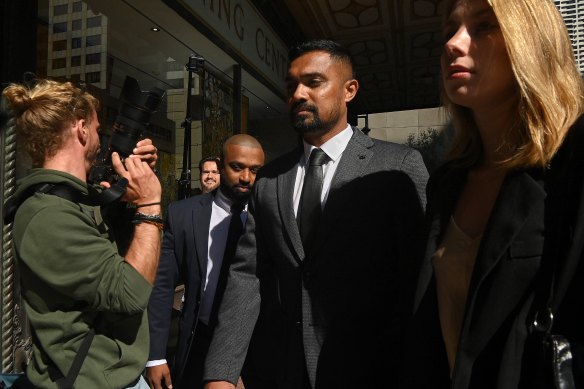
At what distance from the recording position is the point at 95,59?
16.0ft

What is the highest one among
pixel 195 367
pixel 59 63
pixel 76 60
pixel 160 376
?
pixel 76 60

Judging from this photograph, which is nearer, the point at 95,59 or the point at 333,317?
the point at 333,317

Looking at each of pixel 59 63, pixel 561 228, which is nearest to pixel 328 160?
pixel 561 228

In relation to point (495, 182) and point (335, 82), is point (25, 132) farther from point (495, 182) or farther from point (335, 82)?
point (495, 182)

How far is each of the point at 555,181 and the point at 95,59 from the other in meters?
4.73

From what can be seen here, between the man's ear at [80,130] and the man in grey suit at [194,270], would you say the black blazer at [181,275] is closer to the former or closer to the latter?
the man in grey suit at [194,270]

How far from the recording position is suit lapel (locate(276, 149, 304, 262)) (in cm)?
192

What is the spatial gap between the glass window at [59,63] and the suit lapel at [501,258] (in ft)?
13.2

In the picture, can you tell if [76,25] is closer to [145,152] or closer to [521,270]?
[145,152]

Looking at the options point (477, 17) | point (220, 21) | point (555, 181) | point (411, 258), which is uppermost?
point (220, 21)

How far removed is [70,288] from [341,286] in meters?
0.96

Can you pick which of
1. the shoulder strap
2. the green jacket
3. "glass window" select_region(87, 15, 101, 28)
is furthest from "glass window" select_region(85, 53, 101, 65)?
the shoulder strap

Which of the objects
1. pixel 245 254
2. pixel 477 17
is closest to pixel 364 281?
pixel 245 254

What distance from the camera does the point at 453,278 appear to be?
138 centimetres
